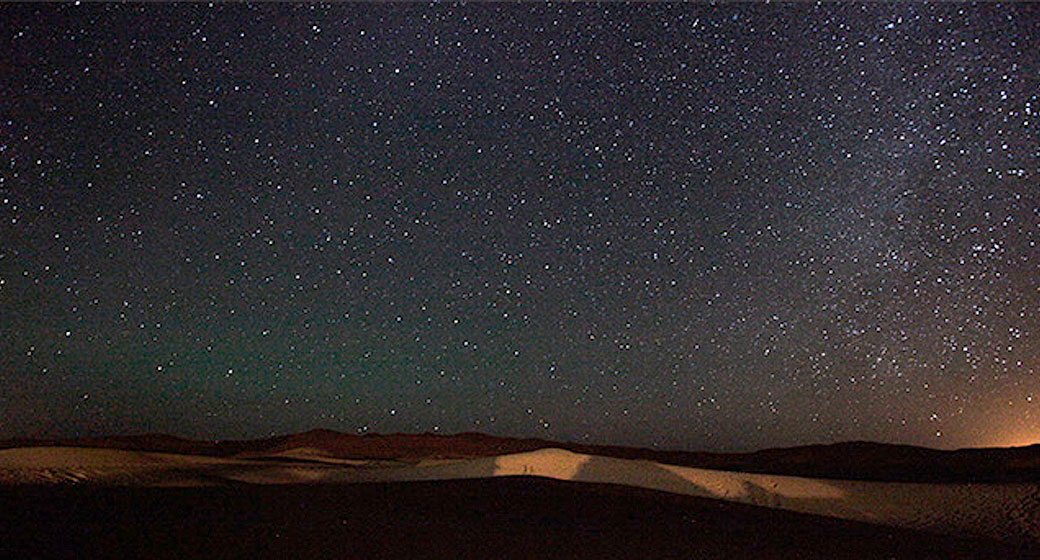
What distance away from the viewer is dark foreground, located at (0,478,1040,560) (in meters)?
3.54

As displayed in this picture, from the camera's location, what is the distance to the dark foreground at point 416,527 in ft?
11.6

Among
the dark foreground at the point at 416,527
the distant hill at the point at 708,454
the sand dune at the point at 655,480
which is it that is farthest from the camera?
the distant hill at the point at 708,454

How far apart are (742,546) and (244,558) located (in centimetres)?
300

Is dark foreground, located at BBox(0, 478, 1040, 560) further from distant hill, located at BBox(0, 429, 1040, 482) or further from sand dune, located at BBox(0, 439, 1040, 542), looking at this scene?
distant hill, located at BBox(0, 429, 1040, 482)

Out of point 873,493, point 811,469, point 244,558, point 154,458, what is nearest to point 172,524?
point 244,558

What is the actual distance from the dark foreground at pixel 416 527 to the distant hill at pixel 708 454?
5815 millimetres

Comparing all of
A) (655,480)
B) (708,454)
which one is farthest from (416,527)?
(708,454)

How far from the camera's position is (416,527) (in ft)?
13.9

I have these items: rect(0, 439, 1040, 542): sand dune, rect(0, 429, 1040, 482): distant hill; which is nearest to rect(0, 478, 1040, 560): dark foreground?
rect(0, 439, 1040, 542): sand dune

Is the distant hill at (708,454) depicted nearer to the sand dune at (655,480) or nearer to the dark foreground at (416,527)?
the sand dune at (655,480)

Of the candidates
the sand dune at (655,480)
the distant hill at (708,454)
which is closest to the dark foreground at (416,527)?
the sand dune at (655,480)

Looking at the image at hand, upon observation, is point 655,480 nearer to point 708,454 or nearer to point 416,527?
point 416,527

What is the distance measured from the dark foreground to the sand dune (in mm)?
1762

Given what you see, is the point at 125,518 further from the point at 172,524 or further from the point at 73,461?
the point at 73,461
